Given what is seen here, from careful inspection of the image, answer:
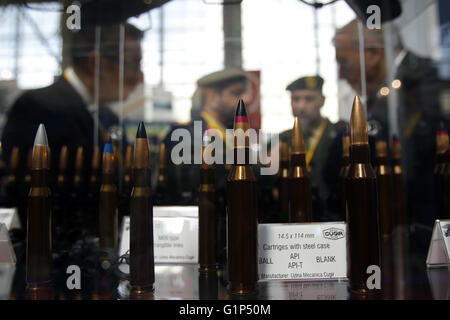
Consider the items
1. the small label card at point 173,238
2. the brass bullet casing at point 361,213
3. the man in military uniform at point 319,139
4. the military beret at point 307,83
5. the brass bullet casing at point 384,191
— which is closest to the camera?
the brass bullet casing at point 361,213

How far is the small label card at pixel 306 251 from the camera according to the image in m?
0.89

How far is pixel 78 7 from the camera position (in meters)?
1.28

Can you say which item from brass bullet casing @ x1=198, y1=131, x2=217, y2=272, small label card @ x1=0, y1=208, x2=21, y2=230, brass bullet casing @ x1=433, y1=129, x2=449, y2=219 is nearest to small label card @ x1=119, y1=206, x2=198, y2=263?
brass bullet casing @ x1=198, y1=131, x2=217, y2=272

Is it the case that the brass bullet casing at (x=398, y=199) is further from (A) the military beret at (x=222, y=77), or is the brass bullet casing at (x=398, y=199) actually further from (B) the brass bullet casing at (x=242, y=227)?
(B) the brass bullet casing at (x=242, y=227)

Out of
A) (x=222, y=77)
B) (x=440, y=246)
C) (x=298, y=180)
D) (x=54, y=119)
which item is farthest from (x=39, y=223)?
(x=222, y=77)

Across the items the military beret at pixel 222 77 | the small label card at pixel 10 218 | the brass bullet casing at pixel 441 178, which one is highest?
the military beret at pixel 222 77

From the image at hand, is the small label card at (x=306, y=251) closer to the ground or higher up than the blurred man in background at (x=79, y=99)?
closer to the ground

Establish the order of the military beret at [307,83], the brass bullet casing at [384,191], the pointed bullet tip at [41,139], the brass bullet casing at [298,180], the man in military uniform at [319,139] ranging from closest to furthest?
the pointed bullet tip at [41,139], the brass bullet casing at [298,180], the brass bullet casing at [384,191], the man in military uniform at [319,139], the military beret at [307,83]

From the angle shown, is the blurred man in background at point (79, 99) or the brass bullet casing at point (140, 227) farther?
the blurred man in background at point (79, 99)

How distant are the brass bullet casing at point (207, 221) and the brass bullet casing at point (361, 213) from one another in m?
0.37

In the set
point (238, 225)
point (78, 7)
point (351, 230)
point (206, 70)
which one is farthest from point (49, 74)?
point (351, 230)

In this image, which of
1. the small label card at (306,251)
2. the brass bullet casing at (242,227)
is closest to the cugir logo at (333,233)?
the small label card at (306,251)

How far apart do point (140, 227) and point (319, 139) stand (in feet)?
3.38

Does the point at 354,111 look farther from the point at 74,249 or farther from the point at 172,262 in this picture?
the point at 74,249
